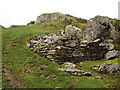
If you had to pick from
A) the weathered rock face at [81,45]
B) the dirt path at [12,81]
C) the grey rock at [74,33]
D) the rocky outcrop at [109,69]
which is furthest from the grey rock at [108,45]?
the dirt path at [12,81]

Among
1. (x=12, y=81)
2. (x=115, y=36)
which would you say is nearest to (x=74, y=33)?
(x=115, y=36)

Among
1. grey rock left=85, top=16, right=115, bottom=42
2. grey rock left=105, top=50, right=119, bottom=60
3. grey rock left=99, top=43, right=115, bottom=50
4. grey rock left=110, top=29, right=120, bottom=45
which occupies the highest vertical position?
grey rock left=85, top=16, right=115, bottom=42

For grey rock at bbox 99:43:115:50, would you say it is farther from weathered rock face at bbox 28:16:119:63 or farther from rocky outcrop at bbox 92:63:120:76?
rocky outcrop at bbox 92:63:120:76

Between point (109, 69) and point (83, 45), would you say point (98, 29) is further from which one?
point (109, 69)

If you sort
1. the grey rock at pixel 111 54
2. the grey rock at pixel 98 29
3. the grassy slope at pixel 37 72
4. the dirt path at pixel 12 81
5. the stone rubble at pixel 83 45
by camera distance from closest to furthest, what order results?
the dirt path at pixel 12 81
the grassy slope at pixel 37 72
the grey rock at pixel 111 54
the stone rubble at pixel 83 45
the grey rock at pixel 98 29

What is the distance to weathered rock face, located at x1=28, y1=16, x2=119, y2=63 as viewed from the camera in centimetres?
2598

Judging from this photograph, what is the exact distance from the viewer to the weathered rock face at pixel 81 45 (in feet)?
85.3

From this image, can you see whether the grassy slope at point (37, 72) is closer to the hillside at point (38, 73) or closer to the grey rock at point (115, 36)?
the hillside at point (38, 73)

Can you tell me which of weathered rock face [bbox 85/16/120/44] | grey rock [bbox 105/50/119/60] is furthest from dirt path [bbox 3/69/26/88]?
grey rock [bbox 105/50/119/60]

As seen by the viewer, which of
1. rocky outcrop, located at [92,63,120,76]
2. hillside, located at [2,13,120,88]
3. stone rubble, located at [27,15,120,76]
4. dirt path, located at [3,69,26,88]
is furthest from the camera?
stone rubble, located at [27,15,120,76]

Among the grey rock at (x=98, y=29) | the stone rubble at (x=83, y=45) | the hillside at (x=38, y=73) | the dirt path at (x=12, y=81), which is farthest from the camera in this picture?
the grey rock at (x=98, y=29)

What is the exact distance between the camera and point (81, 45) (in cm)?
2689

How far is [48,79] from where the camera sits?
58.2 ft

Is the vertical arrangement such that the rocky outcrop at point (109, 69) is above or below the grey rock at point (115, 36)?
below
